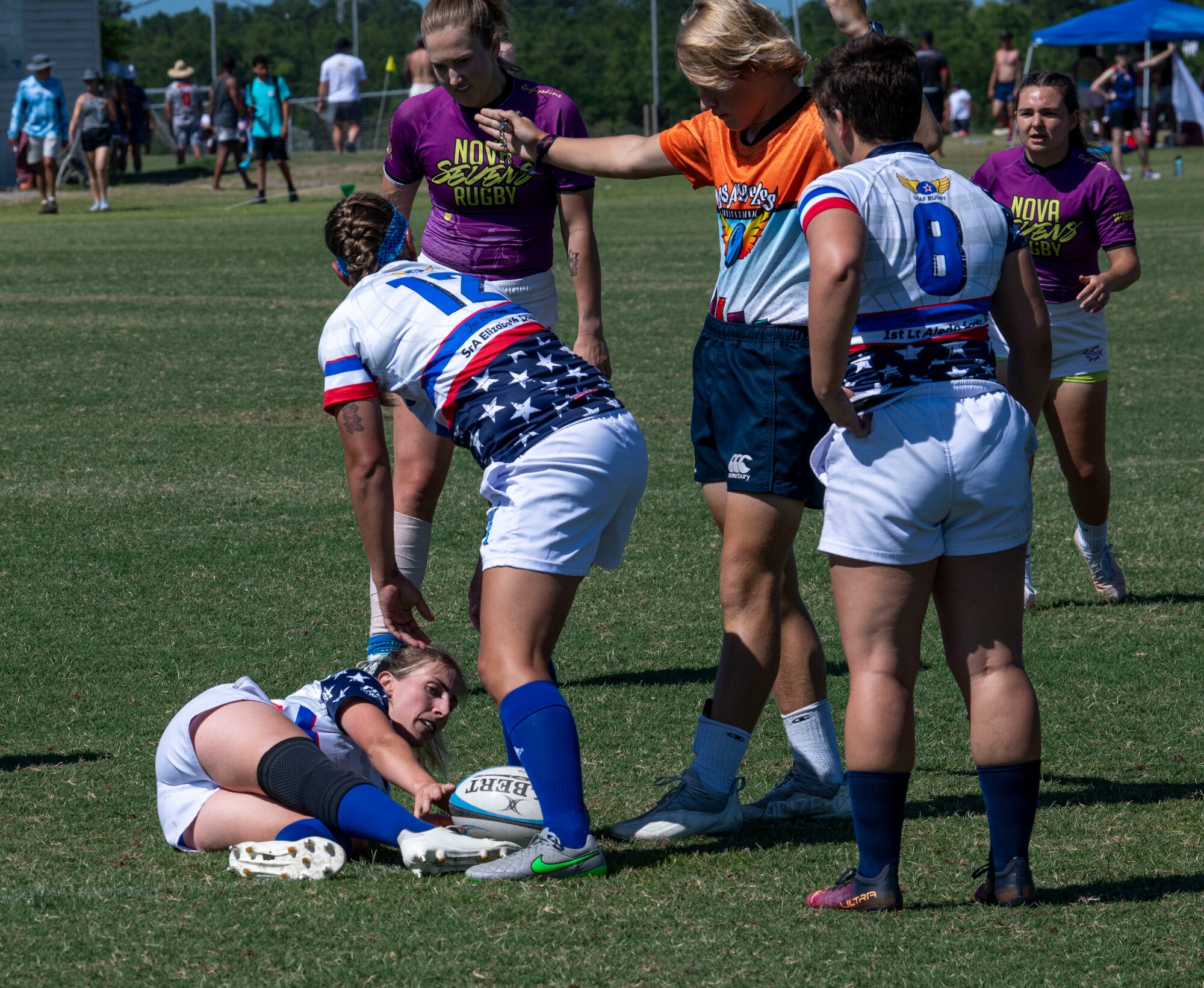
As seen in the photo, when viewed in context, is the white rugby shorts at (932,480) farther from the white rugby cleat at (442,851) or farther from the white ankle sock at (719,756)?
the white rugby cleat at (442,851)

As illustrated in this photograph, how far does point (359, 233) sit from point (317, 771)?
141cm

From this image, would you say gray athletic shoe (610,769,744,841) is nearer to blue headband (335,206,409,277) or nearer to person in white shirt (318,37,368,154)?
blue headband (335,206,409,277)

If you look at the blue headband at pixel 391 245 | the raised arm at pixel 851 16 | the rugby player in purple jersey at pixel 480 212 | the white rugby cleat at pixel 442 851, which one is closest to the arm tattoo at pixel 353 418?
the blue headband at pixel 391 245

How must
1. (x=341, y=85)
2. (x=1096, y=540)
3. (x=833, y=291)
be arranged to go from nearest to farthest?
1. (x=833, y=291)
2. (x=1096, y=540)
3. (x=341, y=85)

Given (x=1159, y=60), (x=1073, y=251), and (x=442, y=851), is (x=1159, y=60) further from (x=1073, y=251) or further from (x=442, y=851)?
(x=442, y=851)

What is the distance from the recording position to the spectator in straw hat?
152ft

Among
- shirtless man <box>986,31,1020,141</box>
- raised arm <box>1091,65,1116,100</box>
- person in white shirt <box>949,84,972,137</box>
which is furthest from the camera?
person in white shirt <box>949,84,972,137</box>

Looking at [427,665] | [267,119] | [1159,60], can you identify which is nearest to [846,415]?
[427,665]

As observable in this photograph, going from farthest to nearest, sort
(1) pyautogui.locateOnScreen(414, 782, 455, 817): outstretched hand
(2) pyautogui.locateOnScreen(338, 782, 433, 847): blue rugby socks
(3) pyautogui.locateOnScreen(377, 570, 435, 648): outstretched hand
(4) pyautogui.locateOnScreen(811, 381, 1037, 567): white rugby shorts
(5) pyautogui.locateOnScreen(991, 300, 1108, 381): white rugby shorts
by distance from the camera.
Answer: (5) pyautogui.locateOnScreen(991, 300, 1108, 381): white rugby shorts < (3) pyautogui.locateOnScreen(377, 570, 435, 648): outstretched hand < (1) pyautogui.locateOnScreen(414, 782, 455, 817): outstretched hand < (2) pyautogui.locateOnScreen(338, 782, 433, 847): blue rugby socks < (4) pyautogui.locateOnScreen(811, 381, 1037, 567): white rugby shorts

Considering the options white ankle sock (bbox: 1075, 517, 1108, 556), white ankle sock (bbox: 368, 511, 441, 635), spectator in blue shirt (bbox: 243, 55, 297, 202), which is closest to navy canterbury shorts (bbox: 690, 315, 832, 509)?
white ankle sock (bbox: 368, 511, 441, 635)

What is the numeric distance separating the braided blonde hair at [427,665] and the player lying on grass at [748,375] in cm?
55

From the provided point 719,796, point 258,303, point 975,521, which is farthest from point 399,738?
point 258,303

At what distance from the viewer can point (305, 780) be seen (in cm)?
387

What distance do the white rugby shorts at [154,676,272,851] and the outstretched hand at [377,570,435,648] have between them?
38 centimetres
